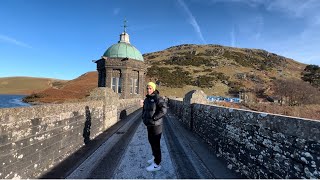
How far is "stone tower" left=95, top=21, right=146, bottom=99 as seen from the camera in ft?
118

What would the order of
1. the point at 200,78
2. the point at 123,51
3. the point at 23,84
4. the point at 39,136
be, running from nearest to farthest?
the point at 39,136, the point at 123,51, the point at 200,78, the point at 23,84

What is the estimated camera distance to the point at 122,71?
3581 cm

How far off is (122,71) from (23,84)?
5793 inches

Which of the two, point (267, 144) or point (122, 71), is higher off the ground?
point (122, 71)

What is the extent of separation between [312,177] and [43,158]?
5.43 m

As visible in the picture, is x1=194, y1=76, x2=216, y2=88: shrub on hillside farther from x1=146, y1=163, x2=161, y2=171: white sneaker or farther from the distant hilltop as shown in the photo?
x1=146, y1=163, x2=161, y2=171: white sneaker

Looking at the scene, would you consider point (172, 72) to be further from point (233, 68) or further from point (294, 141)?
point (294, 141)

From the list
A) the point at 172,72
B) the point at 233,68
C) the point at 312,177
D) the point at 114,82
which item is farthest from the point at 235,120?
the point at 233,68

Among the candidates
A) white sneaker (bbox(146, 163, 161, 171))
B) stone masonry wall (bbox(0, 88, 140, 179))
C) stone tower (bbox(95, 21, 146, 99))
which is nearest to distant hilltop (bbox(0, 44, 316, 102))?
stone tower (bbox(95, 21, 146, 99))

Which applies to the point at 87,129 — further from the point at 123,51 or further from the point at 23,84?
the point at 23,84

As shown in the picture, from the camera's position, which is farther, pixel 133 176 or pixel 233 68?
pixel 233 68

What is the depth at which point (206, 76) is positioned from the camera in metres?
83.8

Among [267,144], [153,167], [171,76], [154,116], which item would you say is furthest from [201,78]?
[267,144]

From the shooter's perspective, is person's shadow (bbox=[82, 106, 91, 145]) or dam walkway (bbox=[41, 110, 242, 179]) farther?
person's shadow (bbox=[82, 106, 91, 145])
